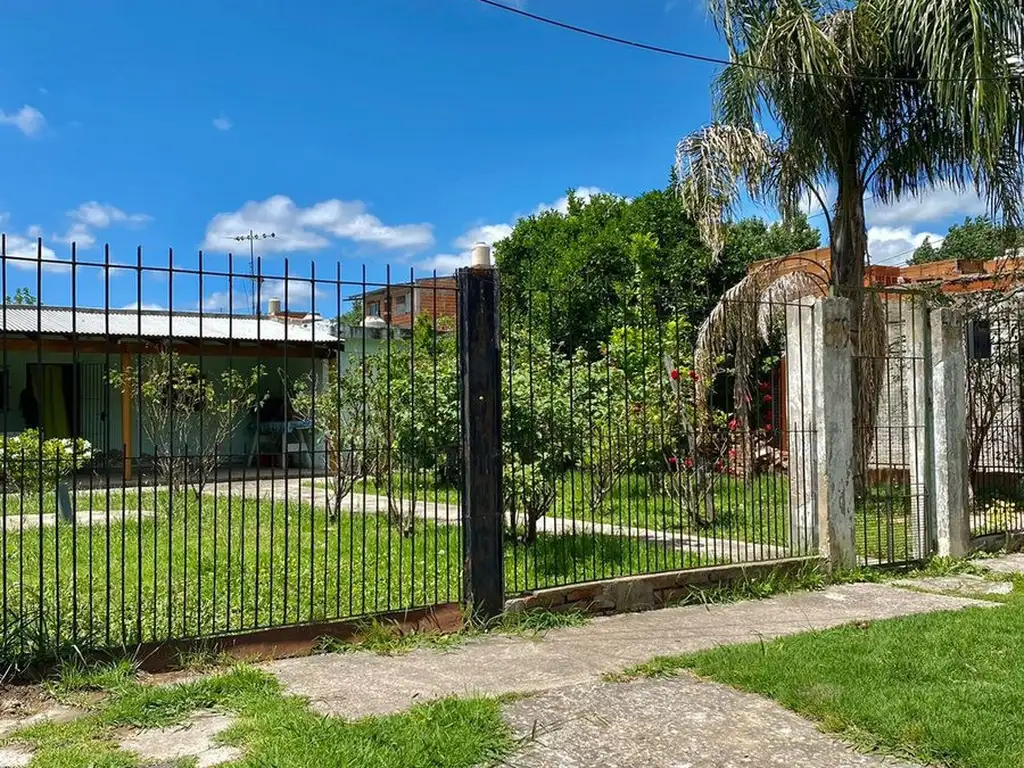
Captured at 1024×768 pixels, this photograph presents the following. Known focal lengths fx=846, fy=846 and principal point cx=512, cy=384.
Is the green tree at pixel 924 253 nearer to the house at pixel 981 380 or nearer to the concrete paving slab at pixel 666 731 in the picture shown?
the house at pixel 981 380

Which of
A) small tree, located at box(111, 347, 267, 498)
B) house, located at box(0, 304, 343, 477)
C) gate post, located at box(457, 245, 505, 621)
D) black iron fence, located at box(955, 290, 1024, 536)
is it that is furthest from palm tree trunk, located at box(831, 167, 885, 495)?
house, located at box(0, 304, 343, 477)

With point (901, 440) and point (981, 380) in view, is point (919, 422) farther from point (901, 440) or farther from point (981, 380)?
point (981, 380)

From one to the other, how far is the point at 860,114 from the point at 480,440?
7.17 metres

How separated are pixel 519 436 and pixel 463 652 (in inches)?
89.8

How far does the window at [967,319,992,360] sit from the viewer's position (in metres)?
8.41

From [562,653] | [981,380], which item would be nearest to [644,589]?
[562,653]

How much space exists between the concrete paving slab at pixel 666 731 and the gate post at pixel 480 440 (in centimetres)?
122

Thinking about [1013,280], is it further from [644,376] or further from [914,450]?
[644,376]

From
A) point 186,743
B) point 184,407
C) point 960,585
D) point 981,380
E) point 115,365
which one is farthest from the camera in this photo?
point 115,365

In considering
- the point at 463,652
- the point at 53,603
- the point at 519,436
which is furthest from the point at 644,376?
the point at 53,603

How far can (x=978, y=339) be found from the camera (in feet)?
27.9

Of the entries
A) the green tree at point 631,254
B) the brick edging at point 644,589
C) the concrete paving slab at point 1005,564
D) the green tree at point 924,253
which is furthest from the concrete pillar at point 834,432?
the green tree at point 924,253

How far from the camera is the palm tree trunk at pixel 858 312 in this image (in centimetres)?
864

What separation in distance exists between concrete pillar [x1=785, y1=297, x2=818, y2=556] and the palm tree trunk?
742 mm
